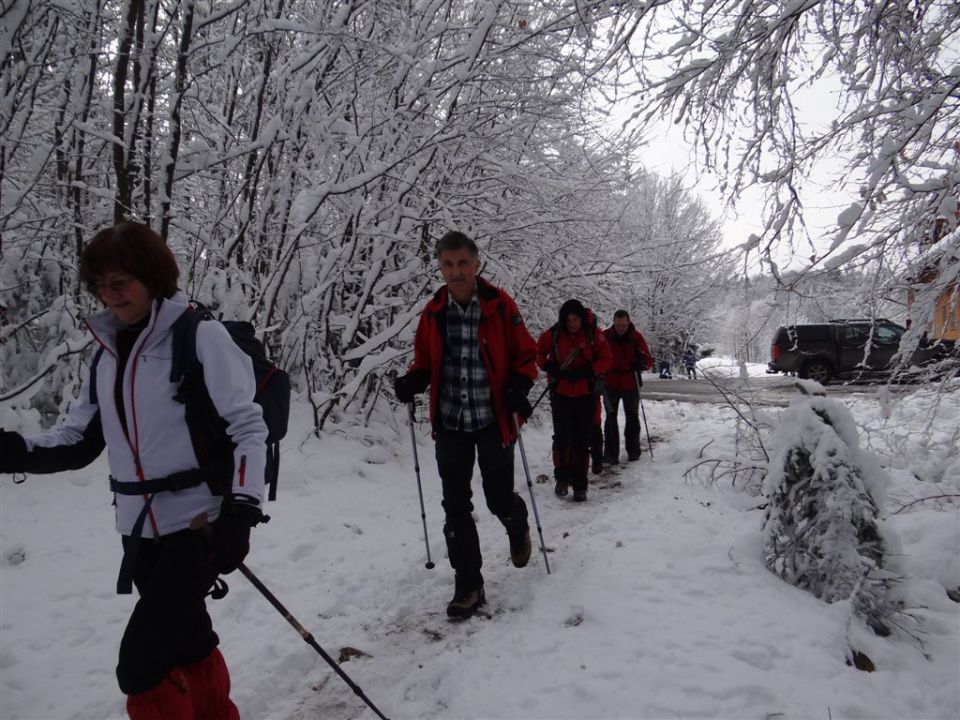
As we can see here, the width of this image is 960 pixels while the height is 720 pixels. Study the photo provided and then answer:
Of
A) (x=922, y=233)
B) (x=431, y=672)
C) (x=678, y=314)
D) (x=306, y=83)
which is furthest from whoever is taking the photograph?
(x=678, y=314)

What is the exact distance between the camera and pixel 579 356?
5859 mm

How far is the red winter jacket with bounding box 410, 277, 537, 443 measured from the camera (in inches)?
132

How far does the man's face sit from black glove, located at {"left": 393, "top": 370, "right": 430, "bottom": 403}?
0.57 meters

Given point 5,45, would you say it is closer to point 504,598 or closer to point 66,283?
point 66,283

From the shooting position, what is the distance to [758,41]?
358cm

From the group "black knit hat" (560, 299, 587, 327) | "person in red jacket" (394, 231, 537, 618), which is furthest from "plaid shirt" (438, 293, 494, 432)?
"black knit hat" (560, 299, 587, 327)

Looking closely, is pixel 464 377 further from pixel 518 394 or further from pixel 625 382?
pixel 625 382

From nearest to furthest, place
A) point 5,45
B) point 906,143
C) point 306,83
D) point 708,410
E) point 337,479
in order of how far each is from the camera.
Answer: point 906,143 → point 5,45 → point 306,83 → point 337,479 → point 708,410

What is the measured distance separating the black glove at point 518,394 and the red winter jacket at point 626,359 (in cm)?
444

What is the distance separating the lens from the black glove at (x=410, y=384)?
3.49 metres

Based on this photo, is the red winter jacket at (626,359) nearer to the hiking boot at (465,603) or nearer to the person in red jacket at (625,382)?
the person in red jacket at (625,382)

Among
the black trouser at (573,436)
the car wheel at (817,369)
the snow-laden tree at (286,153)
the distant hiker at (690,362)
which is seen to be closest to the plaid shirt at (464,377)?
the distant hiker at (690,362)

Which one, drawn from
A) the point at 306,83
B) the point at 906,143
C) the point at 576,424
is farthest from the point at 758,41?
the point at 306,83

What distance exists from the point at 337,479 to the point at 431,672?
3492 millimetres
